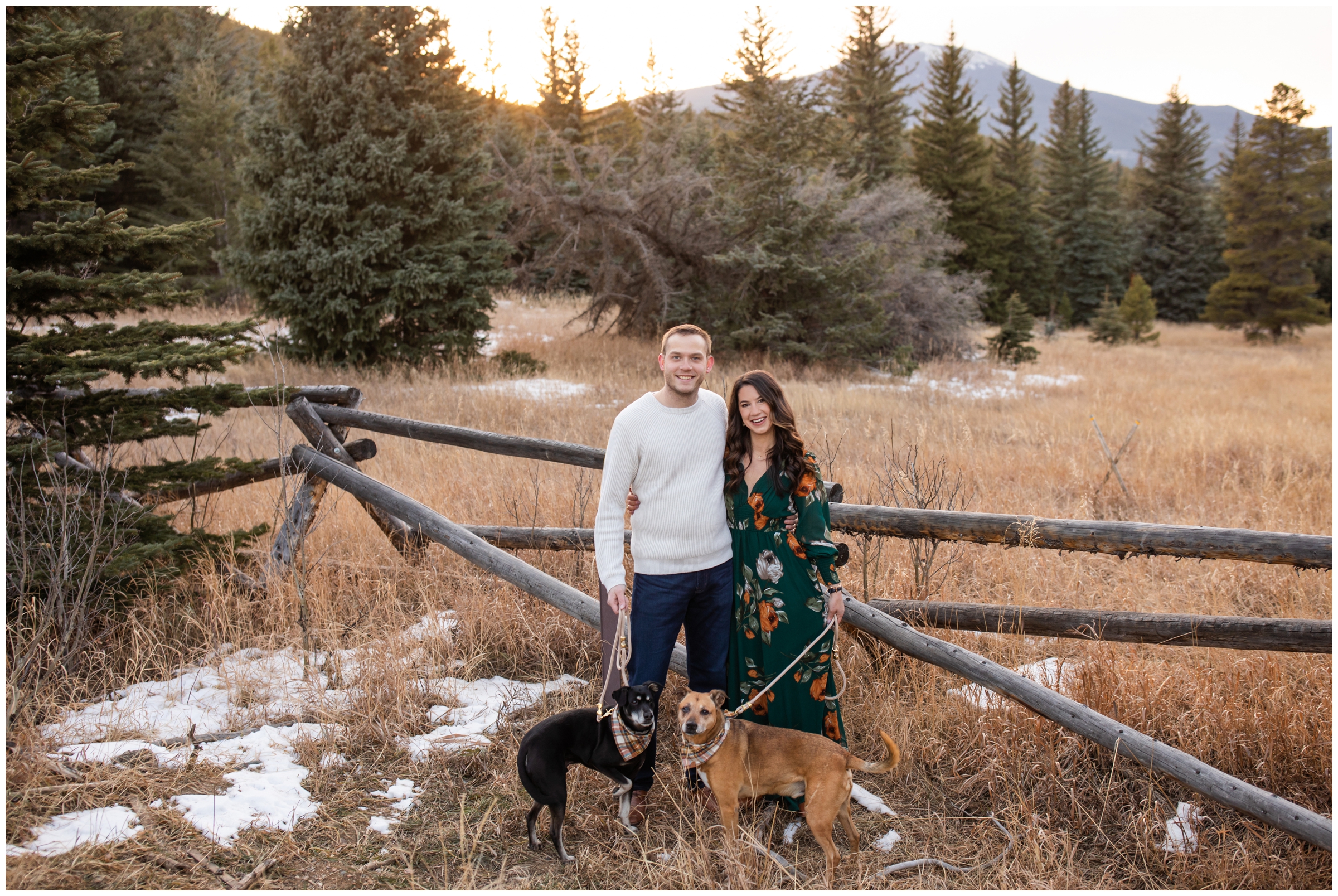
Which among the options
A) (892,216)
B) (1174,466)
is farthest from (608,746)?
(892,216)

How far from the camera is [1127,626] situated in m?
4.06

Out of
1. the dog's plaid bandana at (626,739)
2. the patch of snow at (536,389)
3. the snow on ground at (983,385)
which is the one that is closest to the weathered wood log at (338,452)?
the dog's plaid bandana at (626,739)

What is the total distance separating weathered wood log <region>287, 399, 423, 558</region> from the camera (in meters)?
5.80

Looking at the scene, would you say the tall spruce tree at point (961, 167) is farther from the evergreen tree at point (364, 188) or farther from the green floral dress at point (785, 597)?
the green floral dress at point (785, 597)

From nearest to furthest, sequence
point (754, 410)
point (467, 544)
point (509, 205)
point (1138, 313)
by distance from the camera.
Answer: point (754, 410) < point (467, 544) < point (509, 205) < point (1138, 313)

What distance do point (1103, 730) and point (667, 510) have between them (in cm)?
204

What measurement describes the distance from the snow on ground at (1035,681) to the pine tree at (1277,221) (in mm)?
34330

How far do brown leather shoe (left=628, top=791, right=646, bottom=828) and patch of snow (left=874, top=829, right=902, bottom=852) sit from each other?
97 cm

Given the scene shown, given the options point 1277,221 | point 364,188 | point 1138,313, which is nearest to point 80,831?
point 364,188

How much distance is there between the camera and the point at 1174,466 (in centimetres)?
894

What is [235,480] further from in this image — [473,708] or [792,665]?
[792,665]

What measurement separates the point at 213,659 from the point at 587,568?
2.32 metres

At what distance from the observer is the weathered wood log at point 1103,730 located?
2.93 meters

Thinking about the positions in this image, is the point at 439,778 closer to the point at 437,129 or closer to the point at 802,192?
the point at 437,129
